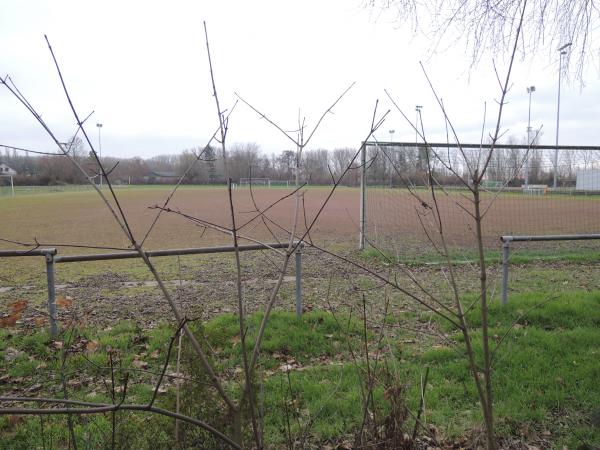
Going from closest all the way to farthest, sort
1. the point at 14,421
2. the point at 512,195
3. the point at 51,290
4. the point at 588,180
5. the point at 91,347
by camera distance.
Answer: the point at 14,421 → the point at 91,347 → the point at 51,290 → the point at 588,180 → the point at 512,195

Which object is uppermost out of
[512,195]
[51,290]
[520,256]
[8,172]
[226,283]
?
[8,172]

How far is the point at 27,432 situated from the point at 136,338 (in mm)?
1624

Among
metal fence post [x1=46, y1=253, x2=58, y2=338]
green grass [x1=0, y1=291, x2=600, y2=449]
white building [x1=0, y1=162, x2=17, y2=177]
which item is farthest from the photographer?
white building [x1=0, y1=162, x2=17, y2=177]

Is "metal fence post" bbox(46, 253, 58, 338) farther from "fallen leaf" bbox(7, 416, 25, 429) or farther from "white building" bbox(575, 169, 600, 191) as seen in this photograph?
"white building" bbox(575, 169, 600, 191)

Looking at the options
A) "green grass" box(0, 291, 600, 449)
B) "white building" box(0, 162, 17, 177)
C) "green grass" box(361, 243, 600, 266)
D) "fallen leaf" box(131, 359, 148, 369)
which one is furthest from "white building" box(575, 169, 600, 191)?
"white building" box(0, 162, 17, 177)

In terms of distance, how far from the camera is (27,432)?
3023 millimetres

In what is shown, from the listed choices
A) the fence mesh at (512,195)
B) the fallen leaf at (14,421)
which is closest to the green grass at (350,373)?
the fallen leaf at (14,421)

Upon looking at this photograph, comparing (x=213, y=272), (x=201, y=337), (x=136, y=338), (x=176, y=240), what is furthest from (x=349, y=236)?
(x=201, y=337)

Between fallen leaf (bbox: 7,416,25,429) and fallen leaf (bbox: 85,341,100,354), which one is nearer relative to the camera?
fallen leaf (bbox: 7,416,25,429)

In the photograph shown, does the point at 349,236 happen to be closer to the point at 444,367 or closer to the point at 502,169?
the point at 502,169

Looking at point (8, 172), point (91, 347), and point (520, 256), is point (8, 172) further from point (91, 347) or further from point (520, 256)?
point (91, 347)

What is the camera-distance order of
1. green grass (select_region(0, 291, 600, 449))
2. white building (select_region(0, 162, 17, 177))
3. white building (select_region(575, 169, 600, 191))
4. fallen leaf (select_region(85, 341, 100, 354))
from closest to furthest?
green grass (select_region(0, 291, 600, 449)), fallen leaf (select_region(85, 341, 100, 354)), white building (select_region(575, 169, 600, 191)), white building (select_region(0, 162, 17, 177))

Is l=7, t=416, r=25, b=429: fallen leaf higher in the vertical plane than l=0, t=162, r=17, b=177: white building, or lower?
lower

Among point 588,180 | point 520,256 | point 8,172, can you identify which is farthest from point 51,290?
point 8,172
